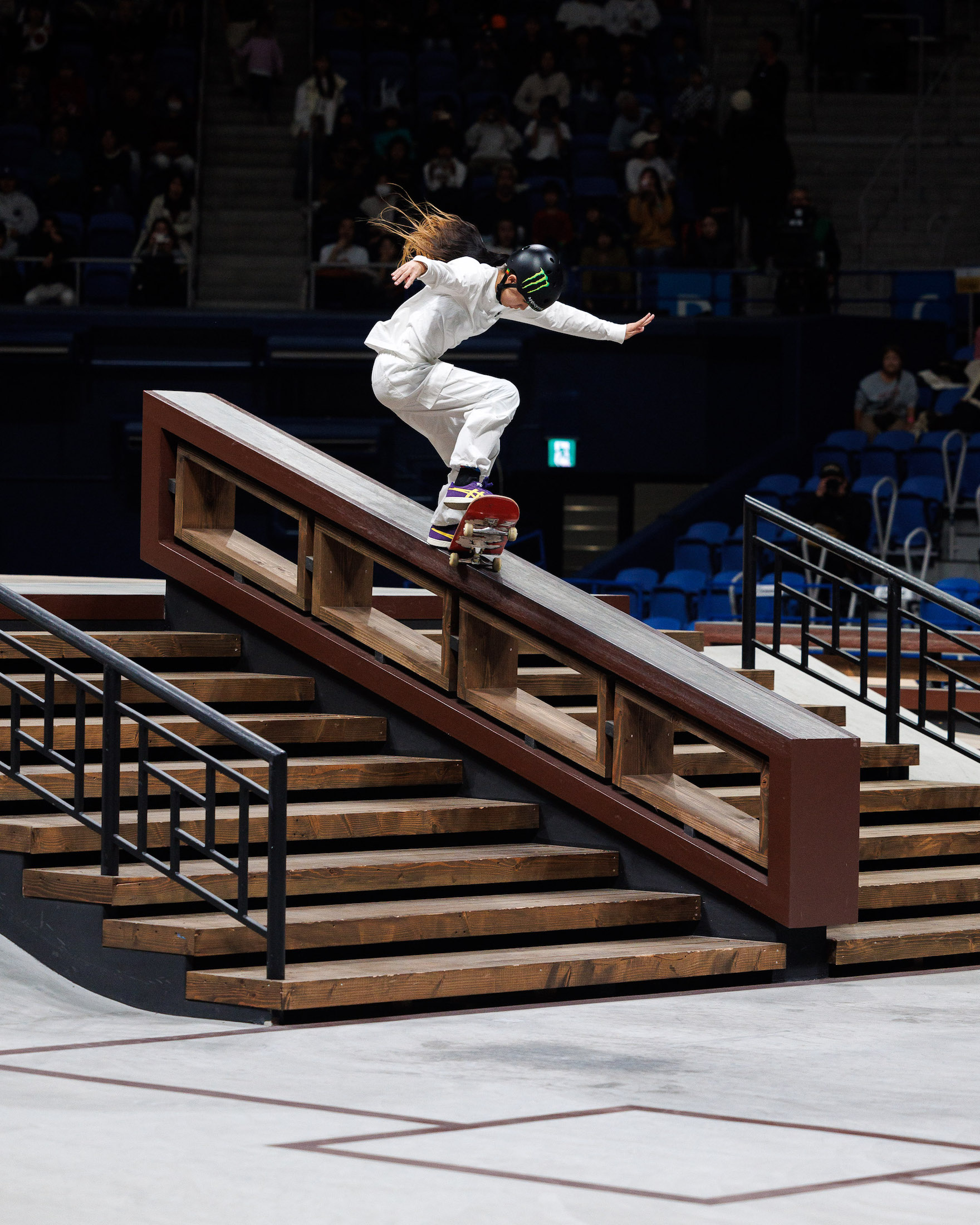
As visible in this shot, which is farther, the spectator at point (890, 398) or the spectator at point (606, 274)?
the spectator at point (606, 274)

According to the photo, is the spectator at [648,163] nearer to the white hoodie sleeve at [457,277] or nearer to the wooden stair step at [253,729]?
the white hoodie sleeve at [457,277]

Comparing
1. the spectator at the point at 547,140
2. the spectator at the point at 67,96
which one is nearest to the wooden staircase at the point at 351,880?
the spectator at the point at 547,140

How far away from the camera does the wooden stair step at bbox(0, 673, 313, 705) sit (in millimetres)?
7738

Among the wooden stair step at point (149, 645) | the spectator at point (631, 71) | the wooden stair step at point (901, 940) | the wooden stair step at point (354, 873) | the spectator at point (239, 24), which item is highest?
the spectator at point (239, 24)

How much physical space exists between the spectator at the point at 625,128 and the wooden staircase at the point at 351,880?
13031mm

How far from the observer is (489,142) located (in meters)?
19.7

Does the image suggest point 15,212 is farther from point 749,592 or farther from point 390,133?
point 749,592

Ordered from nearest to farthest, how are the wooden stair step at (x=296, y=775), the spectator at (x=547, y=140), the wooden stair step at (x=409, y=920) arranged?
the wooden stair step at (x=409, y=920) → the wooden stair step at (x=296, y=775) → the spectator at (x=547, y=140)

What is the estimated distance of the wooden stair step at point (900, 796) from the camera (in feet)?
26.9

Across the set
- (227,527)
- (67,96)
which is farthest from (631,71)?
(227,527)

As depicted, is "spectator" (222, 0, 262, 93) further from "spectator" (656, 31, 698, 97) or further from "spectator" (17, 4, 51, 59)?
"spectator" (656, 31, 698, 97)

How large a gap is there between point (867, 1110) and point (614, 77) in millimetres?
17589

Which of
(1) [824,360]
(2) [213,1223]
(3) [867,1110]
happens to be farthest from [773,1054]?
(1) [824,360]

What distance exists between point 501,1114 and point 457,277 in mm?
3879
